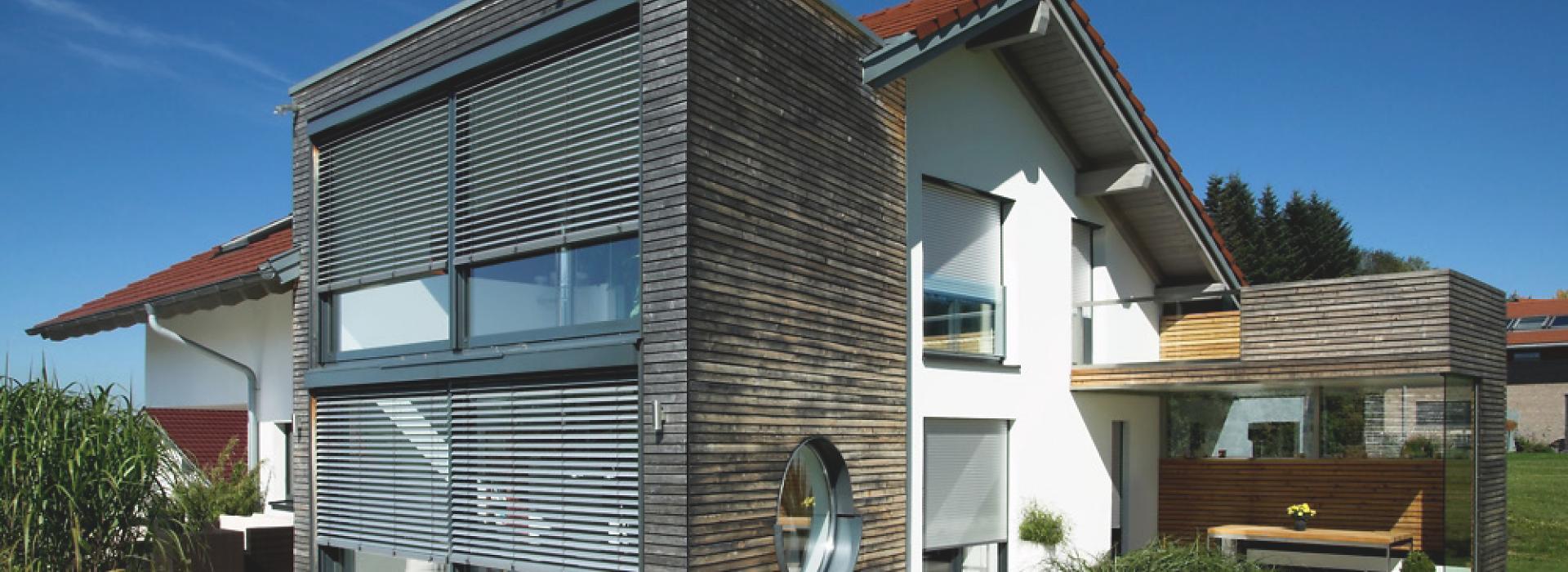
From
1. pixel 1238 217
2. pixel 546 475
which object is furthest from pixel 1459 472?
pixel 1238 217

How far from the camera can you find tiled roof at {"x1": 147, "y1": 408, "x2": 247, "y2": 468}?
16.2 m

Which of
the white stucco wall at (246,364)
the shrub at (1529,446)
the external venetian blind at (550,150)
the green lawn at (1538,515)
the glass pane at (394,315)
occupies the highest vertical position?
the external venetian blind at (550,150)

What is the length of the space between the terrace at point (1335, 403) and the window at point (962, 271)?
1.94 m

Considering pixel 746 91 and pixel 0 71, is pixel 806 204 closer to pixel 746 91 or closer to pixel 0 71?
pixel 746 91

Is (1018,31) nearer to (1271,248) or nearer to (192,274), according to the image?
(192,274)

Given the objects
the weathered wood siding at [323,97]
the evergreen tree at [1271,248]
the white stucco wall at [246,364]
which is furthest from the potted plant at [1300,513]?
the evergreen tree at [1271,248]

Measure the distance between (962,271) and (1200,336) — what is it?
13.0 ft

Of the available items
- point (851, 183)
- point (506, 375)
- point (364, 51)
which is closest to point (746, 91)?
point (851, 183)

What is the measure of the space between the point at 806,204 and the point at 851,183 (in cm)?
73

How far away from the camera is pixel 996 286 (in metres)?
12.2

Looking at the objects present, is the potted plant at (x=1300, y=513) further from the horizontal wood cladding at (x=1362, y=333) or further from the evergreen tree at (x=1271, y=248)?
the evergreen tree at (x=1271, y=248)

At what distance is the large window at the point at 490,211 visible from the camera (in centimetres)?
834

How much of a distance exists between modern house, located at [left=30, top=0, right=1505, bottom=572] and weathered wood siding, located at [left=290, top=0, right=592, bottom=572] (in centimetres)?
4

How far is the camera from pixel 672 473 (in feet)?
25.0
